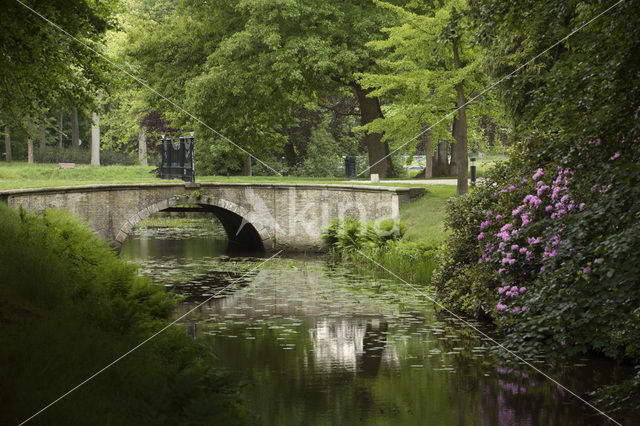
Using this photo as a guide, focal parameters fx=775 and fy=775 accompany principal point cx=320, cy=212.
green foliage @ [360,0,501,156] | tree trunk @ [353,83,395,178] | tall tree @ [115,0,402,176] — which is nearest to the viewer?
green foliage @ [360,0,501,156]

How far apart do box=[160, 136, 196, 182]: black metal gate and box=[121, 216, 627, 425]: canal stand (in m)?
7.94

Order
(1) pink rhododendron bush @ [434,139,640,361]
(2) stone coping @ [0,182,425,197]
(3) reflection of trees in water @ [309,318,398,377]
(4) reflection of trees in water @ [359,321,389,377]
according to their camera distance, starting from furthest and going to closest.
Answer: (2) stone coping @ [0,182,425,197] < (3) reflection of trees in water @ [309,318,398,377] < (4) reflection of trees in water @ [359,321,389,377] < (1) pink rhododendron bush @ [434,139,640,361]

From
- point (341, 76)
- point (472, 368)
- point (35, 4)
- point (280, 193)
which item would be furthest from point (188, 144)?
point (472, 368)

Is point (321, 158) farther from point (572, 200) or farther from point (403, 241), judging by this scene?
point (572, 200)

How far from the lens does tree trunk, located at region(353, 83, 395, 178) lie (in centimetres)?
2953

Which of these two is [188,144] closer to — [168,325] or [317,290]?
[317,290]

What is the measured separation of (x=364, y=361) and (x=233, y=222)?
747 inches

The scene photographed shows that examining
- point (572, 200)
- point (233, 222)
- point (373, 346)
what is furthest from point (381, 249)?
point (572, 200)

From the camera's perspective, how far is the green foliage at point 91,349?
6488 mm

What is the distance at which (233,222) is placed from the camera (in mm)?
29625

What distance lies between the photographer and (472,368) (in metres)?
10.6

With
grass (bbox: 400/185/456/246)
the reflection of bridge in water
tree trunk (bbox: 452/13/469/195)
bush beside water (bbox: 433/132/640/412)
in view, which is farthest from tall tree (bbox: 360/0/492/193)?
bush beside water (bbox: 433/132/640/412)

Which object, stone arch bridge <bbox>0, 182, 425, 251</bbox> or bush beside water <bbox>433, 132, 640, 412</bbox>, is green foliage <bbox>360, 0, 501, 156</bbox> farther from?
bush beside water <bbox>433, 132, 640, 412</bbox>

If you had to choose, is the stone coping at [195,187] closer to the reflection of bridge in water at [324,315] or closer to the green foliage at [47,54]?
the green foliage at [47,54]
